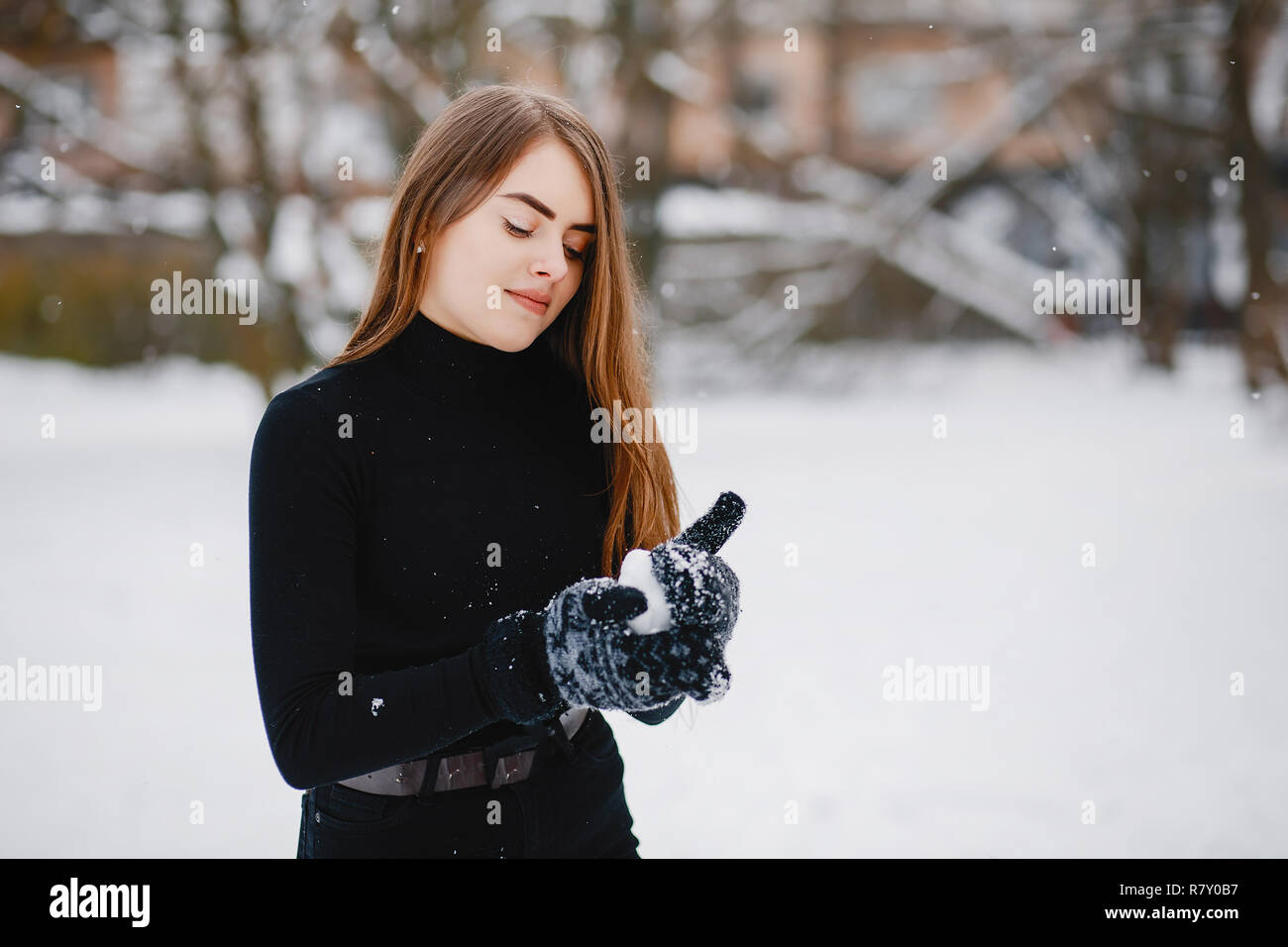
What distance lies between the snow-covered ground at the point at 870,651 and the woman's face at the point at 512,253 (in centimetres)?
68

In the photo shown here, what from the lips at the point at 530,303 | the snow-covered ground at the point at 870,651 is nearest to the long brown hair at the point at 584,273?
the lips at the point at 530,303

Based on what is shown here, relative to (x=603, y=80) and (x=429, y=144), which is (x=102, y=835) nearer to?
(x=429, y=144)

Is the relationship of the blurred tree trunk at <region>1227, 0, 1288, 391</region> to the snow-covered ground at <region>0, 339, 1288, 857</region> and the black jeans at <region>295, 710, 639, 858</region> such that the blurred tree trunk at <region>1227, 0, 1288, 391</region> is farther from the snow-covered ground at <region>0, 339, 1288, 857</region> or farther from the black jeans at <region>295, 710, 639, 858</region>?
the black jeans at <region>295, 710, 639, 858</region>

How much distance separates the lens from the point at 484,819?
4.78 ft

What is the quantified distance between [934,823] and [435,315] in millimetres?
3263

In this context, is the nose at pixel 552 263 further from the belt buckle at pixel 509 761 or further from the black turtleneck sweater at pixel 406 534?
the belt buckle at pixel 509 761

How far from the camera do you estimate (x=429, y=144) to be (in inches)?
61.0

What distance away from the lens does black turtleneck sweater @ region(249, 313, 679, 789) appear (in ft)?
4.15

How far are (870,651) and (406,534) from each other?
4731 mm

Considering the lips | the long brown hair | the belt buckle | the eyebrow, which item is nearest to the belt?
the belt buckle

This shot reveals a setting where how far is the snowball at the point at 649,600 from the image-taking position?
1289 millimetres

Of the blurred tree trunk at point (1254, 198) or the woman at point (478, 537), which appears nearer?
the woman at point (478, 537)

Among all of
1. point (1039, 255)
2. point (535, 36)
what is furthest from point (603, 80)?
point (1039, 255)

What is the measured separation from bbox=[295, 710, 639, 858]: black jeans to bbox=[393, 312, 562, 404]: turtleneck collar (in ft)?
1.80
